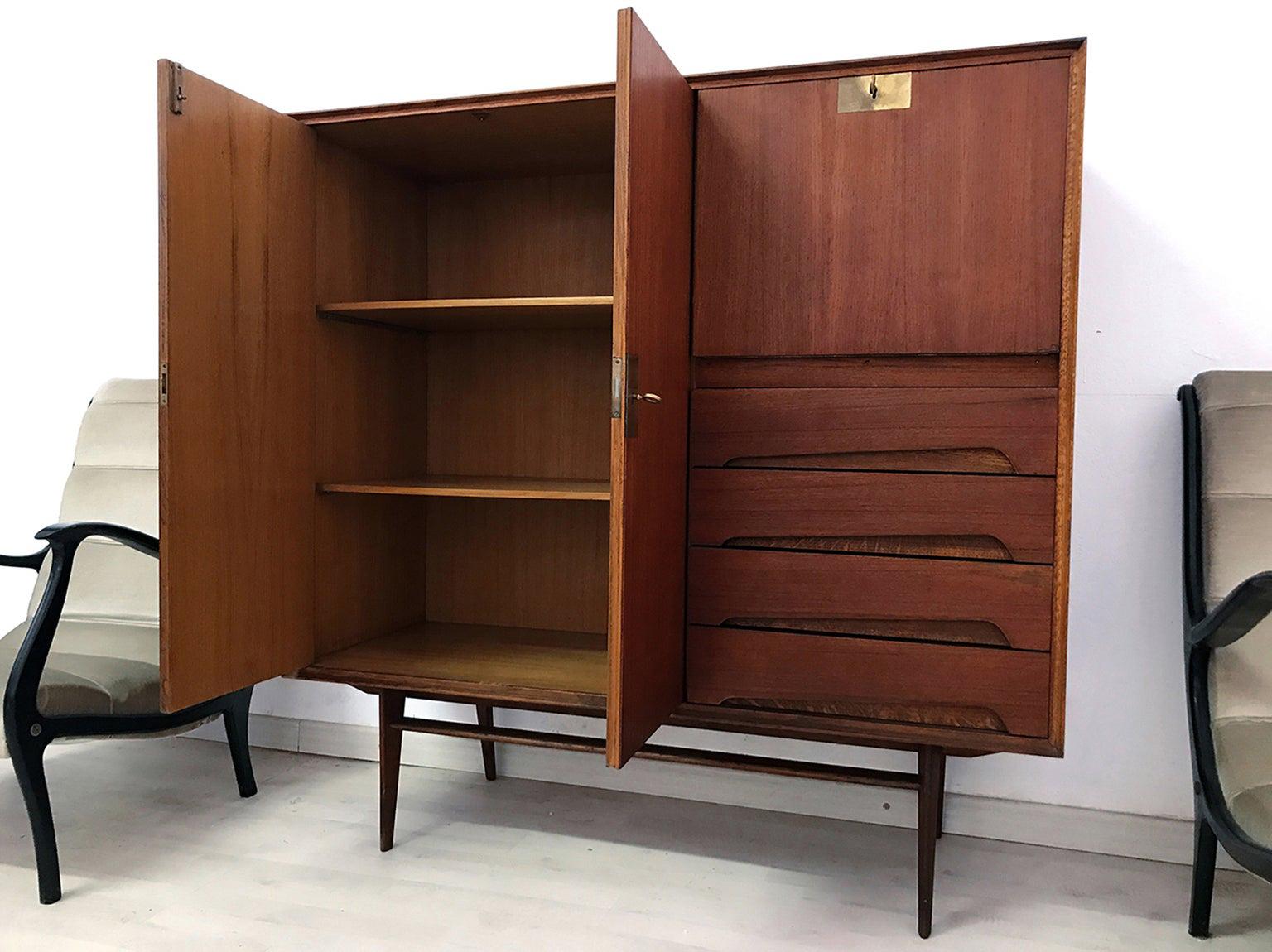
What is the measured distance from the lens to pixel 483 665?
1909 mm

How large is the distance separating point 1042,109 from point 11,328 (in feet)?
9.09

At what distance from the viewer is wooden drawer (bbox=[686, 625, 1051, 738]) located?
1579 mm

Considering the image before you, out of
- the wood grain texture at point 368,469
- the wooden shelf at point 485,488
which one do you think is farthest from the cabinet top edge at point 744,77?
the wooden shelf at point 485,488

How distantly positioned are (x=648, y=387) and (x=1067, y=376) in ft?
2.14

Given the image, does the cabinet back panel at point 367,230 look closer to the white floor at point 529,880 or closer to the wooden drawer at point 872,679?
the wooden drawer at point 872,679

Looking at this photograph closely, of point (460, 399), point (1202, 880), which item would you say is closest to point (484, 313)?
point (460, 399)

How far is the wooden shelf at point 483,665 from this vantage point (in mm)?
1755

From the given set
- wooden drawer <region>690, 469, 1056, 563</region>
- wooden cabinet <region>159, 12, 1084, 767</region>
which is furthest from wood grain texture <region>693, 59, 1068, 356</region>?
wooden drawer <region>690, 469, 1056, 563</region>

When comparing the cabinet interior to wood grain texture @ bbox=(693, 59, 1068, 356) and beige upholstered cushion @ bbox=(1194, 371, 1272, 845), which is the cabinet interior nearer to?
wood grain texture @ bbox=(693, 59, 1068, 356)

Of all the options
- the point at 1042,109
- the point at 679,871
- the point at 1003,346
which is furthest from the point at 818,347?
the point at 679,871

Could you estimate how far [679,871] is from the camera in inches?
75.7

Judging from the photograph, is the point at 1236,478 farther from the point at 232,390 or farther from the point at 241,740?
the point at 241,740

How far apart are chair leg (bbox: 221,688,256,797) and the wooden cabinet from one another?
0.40 meters

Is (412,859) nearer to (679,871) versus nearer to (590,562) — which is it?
(679,871)
